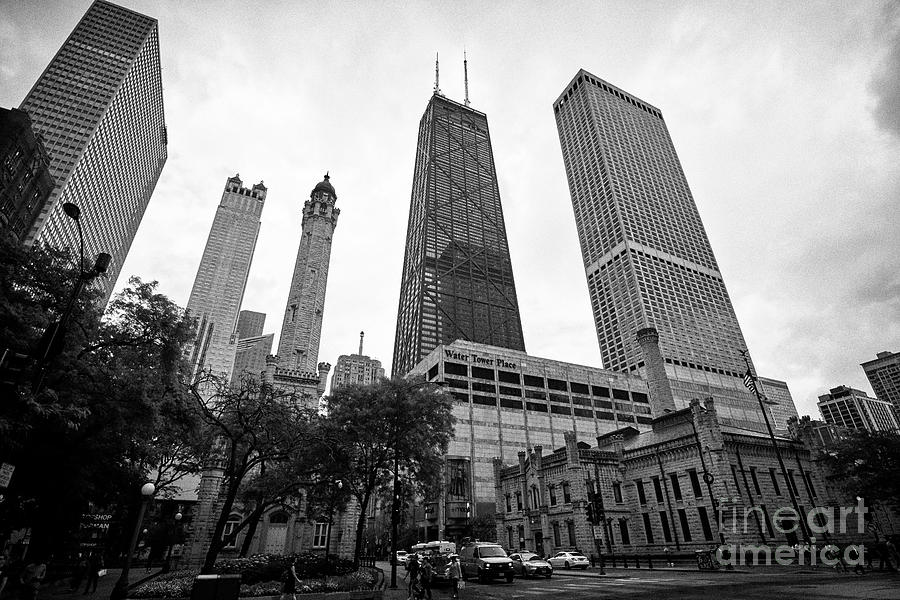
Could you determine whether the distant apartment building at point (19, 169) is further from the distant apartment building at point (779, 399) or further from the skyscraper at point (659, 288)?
the distant apartment building at point (779, 399)

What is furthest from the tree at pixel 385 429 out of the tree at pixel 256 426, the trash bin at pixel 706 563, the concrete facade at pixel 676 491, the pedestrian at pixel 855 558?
the pedestrian at pixel 855 558

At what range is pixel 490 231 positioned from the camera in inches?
7456

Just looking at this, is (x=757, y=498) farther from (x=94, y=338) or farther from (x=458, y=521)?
(x=458, y=521)

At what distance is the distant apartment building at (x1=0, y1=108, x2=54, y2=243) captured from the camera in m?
54.1

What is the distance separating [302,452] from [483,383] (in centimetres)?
7055

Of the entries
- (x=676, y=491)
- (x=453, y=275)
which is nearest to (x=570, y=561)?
(x=676, y=491)

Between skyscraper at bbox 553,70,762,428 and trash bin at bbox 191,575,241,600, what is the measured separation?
479ft

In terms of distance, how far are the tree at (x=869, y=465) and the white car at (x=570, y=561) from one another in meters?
22.5

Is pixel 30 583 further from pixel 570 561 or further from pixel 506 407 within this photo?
pixel 506 407

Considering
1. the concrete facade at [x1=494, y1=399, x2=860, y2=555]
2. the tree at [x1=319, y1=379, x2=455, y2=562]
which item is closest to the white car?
the concrete facade at [x1=494, y1=399, x2=860, y2=555]

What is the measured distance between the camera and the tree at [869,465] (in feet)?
112

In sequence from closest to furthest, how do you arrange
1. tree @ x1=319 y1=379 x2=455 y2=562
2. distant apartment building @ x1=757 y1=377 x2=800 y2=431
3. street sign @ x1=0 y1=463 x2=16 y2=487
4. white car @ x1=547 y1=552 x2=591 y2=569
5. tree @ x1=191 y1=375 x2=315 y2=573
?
1. street sign @ x1=0 y1=463 x2=16 y2=487
2. tree @ x1=191 y1=375 x2=315 y2=573
3. tree @ x1=319 y1=379 x2=455 y2=562
4. white car @ x1=547 y1=552 x2=591 y2=569
5. distant apartment building @ x1=757 y1=377 x2=800 y2=431

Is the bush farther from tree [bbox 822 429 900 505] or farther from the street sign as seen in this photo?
tree [bbox 822 429 900 505]

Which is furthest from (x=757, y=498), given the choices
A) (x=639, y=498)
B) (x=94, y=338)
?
(x=94, y=338)
